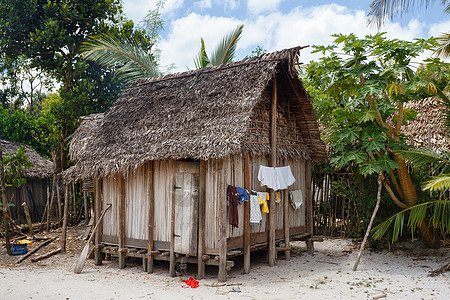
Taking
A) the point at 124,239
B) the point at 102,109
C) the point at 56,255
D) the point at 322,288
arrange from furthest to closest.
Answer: the point at 102,109, the point at 56,255, the point at 124,239, the point at 322,288

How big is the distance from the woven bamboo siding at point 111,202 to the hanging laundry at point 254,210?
303 centimetres

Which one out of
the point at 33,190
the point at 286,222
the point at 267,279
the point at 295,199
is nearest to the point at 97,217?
the point at 267,279

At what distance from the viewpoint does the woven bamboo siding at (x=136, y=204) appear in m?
8.22

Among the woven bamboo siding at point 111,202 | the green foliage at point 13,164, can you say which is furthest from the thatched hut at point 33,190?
the woven bamboo siding at point 111,202

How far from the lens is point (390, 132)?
27.4ft

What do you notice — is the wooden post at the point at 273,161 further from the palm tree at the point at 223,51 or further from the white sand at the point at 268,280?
the palm tree at the point at 223,51

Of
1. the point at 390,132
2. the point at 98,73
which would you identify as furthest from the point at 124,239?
the point at 98,73

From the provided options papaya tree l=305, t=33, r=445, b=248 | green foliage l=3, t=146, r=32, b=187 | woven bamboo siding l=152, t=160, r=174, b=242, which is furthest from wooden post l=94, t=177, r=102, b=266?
papaya tree l=305, t=33, r=445, b=248

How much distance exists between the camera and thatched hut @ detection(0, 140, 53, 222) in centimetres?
1341

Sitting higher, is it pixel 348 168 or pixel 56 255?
pixel 348 168

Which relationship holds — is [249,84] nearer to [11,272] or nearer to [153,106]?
[153,106]

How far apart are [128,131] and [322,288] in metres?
5.22

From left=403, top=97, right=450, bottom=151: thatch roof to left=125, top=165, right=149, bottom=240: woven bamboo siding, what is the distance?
6.74 meters

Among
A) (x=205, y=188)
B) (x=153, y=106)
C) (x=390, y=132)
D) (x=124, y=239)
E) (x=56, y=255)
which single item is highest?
(x=153, y=106)
